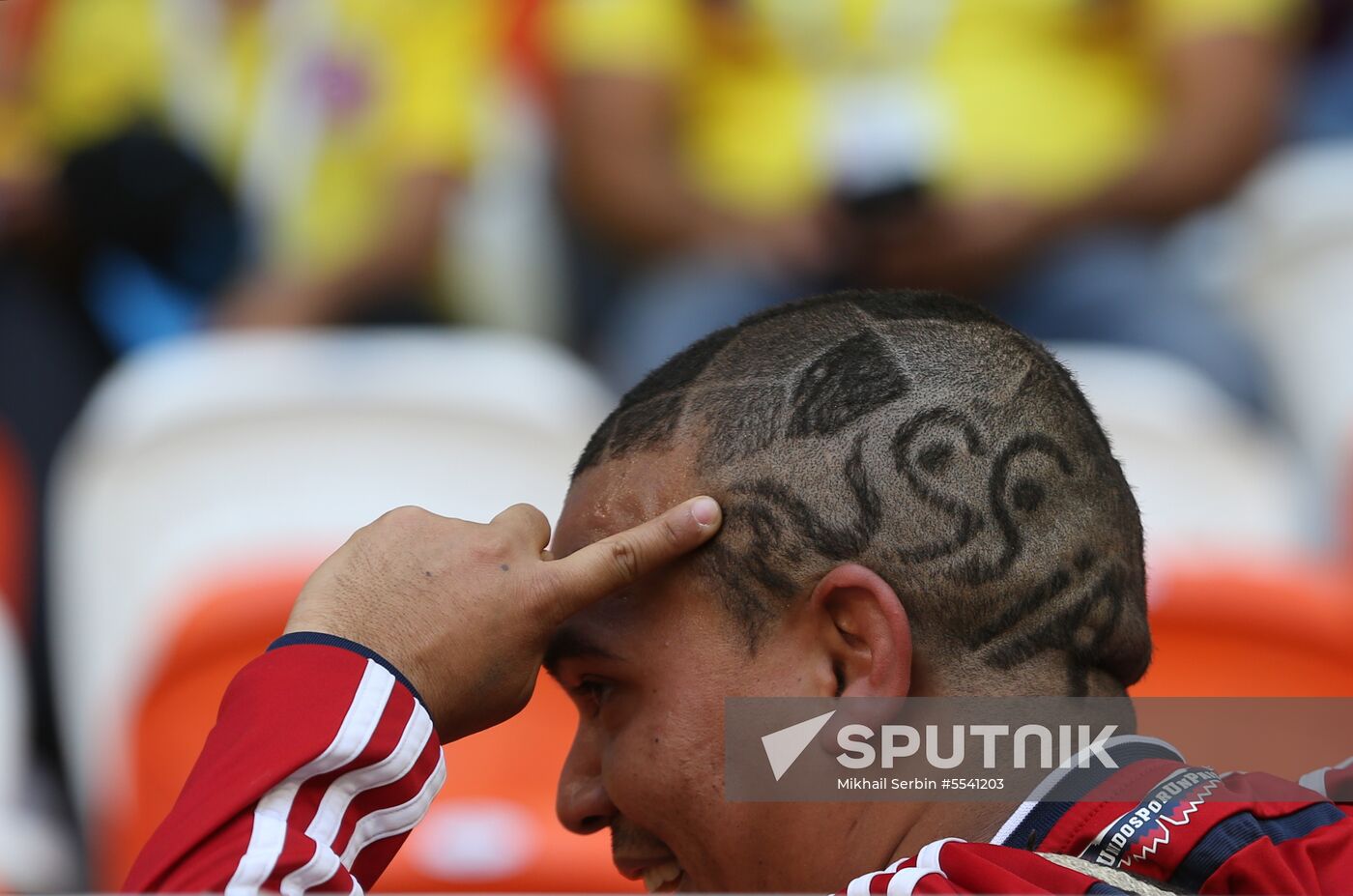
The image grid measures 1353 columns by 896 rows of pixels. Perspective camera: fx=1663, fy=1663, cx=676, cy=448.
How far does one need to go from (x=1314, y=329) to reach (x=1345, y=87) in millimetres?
810

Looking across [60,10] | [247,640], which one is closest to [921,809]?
[247,640]

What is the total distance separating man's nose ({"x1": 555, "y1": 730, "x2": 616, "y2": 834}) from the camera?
5.30 ft

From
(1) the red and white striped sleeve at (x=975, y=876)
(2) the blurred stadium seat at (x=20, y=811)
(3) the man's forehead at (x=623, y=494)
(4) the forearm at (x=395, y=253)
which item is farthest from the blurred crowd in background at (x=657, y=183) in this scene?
(1) the red and white striped sleeve at (x=975, y=876)

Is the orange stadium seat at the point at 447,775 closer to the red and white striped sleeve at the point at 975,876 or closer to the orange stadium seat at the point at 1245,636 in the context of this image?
the orange stadium seat at the point at 1245,636

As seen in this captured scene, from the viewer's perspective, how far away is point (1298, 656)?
9.27 ft

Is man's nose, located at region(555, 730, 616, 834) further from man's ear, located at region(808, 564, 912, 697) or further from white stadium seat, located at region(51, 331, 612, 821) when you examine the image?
white stadium seat, located at region(51, 331, 612, 821)

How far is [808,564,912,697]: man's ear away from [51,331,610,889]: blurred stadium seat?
5.84 ft

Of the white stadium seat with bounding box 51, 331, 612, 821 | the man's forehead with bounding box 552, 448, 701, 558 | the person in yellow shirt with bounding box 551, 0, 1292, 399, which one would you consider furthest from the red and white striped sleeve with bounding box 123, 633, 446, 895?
the person in yellow shirt with bounding box 551, 0, 1292, 399

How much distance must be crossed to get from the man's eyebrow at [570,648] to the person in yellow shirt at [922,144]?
2.15 meters

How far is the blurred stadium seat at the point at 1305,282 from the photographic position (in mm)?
3777

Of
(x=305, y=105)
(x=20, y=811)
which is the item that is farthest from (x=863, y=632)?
(x=305, y=105)

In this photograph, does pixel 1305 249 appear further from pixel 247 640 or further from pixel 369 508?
pixel 247 640

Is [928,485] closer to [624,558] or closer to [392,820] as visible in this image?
[624,558]

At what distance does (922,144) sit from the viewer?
385cm
